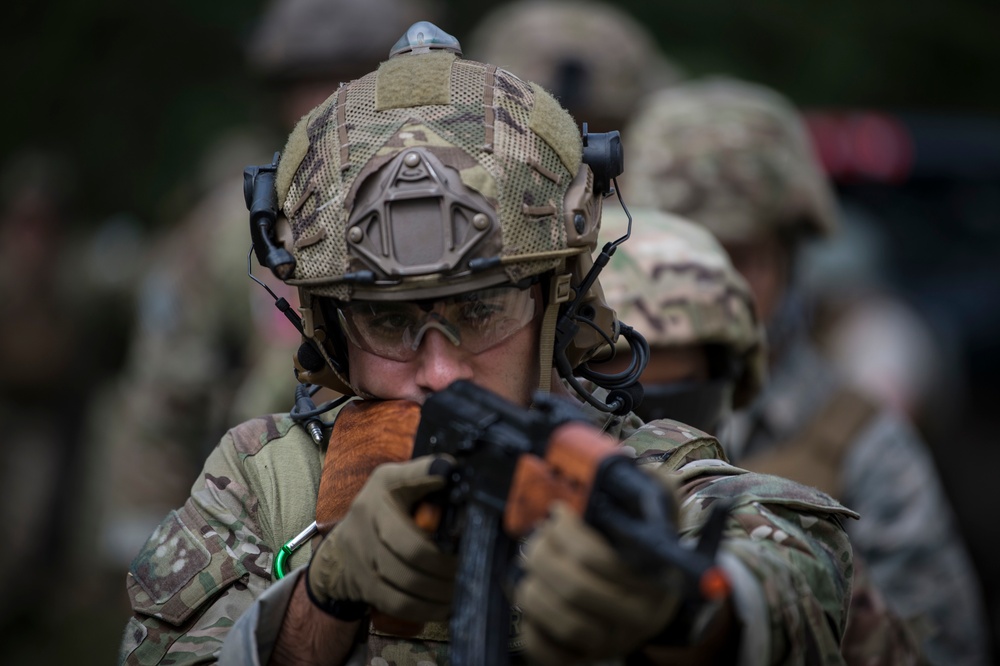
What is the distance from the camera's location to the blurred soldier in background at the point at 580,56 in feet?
28.1

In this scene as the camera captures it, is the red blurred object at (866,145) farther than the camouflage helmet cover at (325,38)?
Yes

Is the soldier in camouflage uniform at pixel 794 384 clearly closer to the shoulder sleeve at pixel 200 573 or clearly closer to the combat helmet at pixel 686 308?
the combat helmet at pixel 686 308

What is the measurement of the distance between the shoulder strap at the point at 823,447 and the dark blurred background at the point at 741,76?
4.05 m

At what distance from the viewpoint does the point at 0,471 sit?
11.7m

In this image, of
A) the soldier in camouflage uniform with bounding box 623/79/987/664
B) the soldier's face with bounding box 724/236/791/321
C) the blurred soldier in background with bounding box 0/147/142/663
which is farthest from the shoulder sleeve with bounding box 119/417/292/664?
the blurred soldier in background with bounding box 0/147/142/663

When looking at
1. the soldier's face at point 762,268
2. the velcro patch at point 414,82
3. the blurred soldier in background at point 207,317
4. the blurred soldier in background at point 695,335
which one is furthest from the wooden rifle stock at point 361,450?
the blurred soldier in background at point 207,317

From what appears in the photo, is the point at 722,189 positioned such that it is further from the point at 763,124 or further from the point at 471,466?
the point at 471,466

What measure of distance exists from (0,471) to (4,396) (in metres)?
0.59

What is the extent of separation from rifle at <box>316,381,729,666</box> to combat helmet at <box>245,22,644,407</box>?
1.07 ft

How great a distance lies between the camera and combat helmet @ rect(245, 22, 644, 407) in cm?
335

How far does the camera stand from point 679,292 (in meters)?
4.91

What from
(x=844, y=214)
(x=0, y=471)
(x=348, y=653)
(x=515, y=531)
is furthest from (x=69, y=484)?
(x=515, y=531)

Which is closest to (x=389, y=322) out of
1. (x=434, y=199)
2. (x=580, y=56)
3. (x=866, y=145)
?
(x=434, y=199)

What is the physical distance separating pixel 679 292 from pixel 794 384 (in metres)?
1.67
